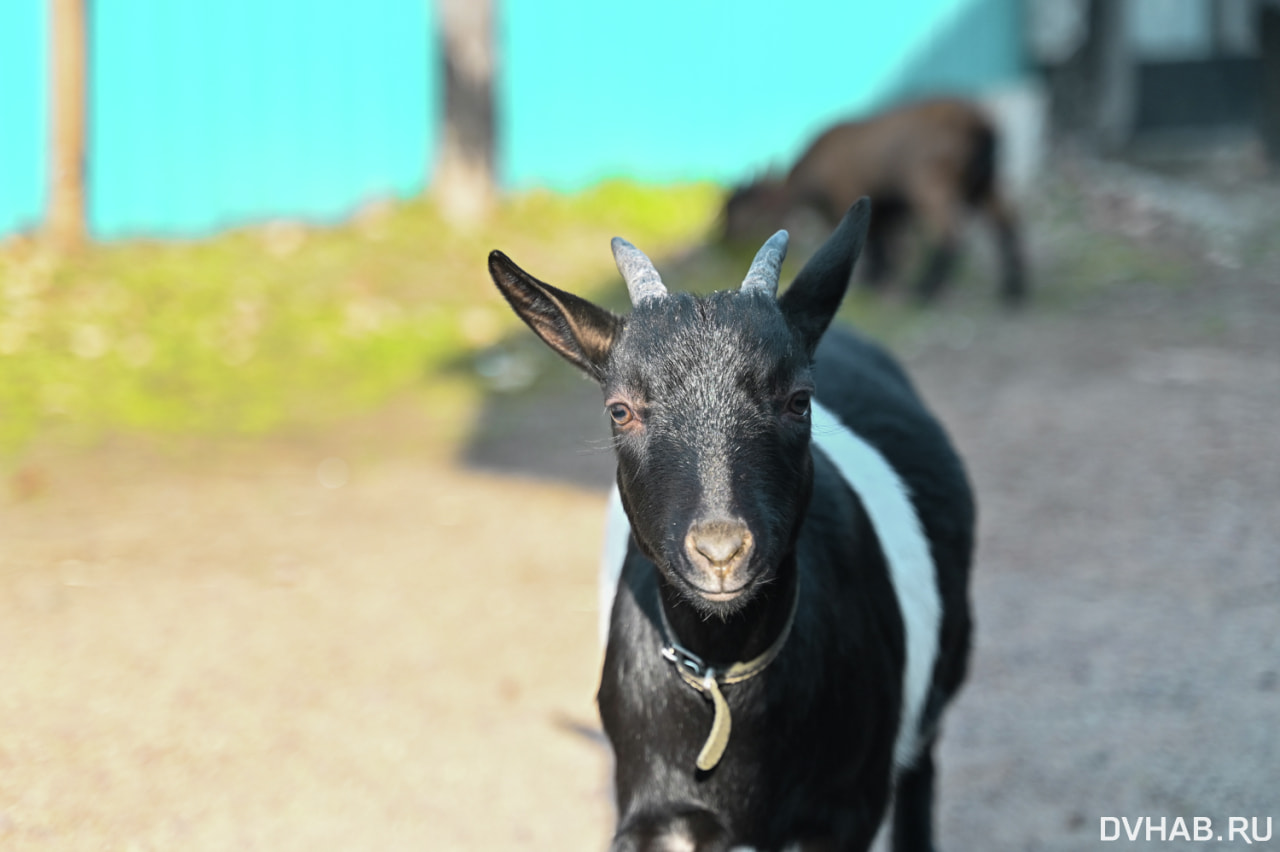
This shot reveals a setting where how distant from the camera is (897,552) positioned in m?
3.18

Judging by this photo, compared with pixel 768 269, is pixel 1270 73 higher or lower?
lower

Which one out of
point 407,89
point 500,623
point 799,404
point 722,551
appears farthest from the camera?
point 407,89

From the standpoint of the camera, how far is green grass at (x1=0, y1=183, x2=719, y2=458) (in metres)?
7.91

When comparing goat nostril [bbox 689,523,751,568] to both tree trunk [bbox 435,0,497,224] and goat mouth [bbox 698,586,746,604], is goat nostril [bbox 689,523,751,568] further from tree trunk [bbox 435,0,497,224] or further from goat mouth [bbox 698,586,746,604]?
Result: tree trunk [bbox 435,0,497,224]

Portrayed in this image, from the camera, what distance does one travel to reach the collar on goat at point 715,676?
262cm

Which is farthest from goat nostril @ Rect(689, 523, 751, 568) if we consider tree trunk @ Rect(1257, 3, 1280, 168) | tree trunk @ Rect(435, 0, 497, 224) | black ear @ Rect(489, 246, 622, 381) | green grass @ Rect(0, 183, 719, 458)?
tree trunk @ Rect(1257, 3, 1280, 168)

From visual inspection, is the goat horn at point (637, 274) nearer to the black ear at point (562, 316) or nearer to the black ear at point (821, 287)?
the black ear at point (562, 316)

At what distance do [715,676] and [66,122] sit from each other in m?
8.26

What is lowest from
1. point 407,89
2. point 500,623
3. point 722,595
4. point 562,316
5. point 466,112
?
point 500,623

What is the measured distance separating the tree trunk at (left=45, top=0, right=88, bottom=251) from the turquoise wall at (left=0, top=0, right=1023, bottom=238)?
18cm

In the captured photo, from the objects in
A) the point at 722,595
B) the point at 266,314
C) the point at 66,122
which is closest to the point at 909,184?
the point at 266,314

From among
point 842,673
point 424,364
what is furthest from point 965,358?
point 842,673

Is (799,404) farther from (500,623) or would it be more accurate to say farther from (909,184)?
(909,184)

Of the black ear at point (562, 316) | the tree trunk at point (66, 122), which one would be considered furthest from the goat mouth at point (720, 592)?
the tree trunk at point (66, 122)
